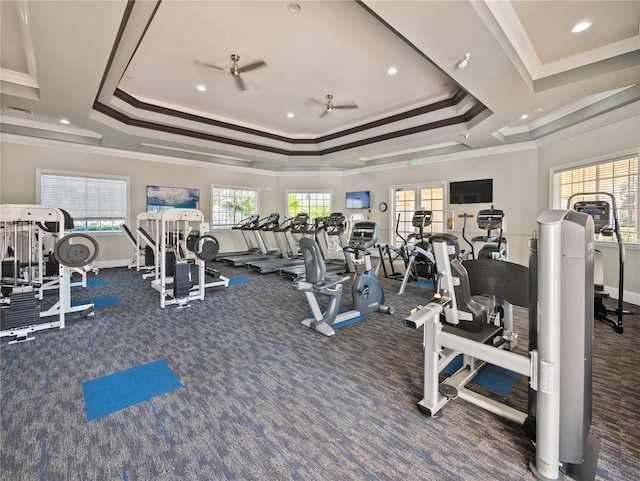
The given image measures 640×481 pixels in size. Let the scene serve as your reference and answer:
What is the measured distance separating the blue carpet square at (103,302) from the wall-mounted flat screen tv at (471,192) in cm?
774

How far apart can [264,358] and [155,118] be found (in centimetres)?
525

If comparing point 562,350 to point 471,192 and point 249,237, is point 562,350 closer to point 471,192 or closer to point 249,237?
point 471,192

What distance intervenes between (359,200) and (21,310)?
27.1ft

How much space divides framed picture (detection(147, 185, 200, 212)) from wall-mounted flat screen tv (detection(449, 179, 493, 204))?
733cm

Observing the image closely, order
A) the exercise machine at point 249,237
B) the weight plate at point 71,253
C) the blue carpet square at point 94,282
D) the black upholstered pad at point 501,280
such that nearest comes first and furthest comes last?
the black upholstered pad at point 501,280 < the weight plate at point 71,253 < the blue carpet square at point 94,282 < the exercise machine at point 249,237

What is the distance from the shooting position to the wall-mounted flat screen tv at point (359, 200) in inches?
376

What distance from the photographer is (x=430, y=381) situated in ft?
6.47

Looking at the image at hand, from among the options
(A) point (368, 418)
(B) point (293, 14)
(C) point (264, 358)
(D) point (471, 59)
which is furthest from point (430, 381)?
(B) point (293, 14)

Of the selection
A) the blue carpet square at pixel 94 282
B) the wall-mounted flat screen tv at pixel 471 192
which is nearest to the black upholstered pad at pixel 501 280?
the wall-mounted flat screen tv at pixel 471 192

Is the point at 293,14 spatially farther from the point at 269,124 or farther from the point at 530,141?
the point at 530,141

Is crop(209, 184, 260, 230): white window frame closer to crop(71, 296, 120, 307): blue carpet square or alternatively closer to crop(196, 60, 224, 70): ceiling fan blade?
crop(71, 296, 120, 307): blue carpet square

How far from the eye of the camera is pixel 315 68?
431 cm

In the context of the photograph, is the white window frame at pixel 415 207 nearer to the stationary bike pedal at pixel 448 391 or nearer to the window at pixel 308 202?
the window at pixel 308 202

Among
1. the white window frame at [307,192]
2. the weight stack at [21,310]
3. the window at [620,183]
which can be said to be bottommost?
the weight stack at [21,310]
